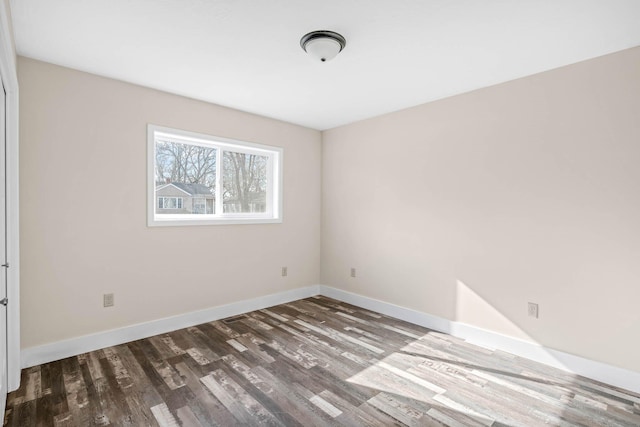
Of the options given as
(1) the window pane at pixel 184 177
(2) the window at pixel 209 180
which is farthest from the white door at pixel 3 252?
(1) the window pane at pixel 184 177

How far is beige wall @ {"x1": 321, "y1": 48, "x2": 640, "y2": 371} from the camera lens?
7.78 ft

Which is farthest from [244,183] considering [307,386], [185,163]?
[307,386]

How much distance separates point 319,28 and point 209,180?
7.40 ft

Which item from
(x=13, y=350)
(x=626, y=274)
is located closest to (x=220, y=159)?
(x=13, y=350)

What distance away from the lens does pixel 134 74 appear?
2.80 m

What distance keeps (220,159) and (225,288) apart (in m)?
1.51

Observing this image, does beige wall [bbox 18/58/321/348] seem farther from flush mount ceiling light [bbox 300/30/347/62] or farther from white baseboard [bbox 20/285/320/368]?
flush mount ceiling light [bbox 300/30/347/62]

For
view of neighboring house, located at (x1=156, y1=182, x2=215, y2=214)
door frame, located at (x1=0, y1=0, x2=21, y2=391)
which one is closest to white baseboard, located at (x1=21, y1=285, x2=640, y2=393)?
door frame, located at (x1=0, y1=0, x2=21, y2=391)

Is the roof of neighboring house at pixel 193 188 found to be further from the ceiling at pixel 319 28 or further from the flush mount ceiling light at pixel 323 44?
→ the flush mount ceiling light at pixel 323 44

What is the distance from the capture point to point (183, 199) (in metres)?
3.52

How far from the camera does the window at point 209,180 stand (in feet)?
10.9

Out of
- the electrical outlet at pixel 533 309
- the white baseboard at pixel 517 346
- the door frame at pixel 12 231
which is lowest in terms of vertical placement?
the white baseboard at pixel 517 346

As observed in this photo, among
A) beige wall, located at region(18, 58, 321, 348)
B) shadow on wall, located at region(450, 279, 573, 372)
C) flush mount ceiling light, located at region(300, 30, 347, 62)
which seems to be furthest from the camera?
shadow on wall, located at region(450, 279, 573, 372)

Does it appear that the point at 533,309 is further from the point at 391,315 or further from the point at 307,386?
the point at 307,386
